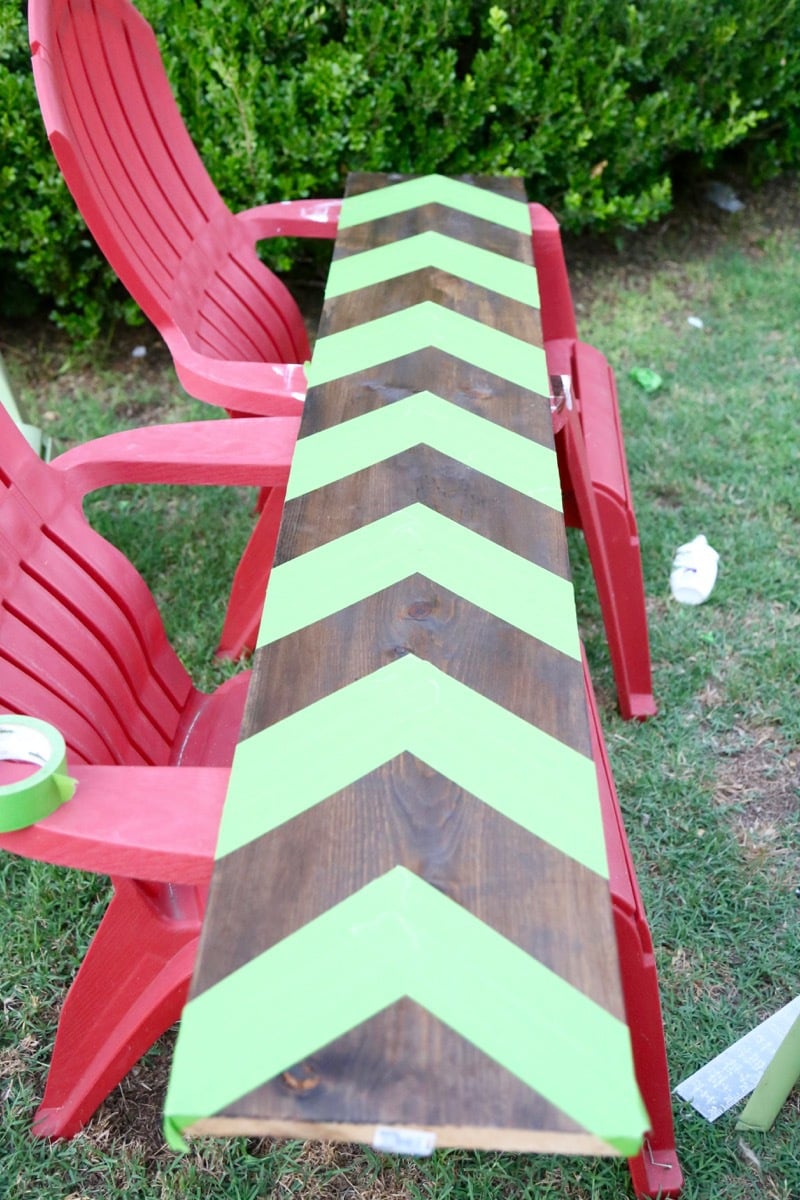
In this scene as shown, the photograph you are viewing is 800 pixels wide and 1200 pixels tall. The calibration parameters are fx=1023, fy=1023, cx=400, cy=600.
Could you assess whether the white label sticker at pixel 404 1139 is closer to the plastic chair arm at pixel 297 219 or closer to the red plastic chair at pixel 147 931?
the red plastic chair at pixel 147 931

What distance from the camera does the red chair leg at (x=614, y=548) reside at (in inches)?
90.7

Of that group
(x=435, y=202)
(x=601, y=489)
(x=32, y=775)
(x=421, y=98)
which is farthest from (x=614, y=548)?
(x=421, y=98)

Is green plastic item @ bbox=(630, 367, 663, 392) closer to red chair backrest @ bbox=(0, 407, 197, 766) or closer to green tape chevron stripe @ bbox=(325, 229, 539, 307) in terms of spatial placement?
green tape chevron stripe @ bbox=(325, 229, 539, 307)

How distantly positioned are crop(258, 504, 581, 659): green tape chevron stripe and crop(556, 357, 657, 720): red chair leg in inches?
29.6

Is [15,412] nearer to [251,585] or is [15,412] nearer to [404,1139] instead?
[251,585]

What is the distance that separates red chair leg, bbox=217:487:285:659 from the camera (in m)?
2.41

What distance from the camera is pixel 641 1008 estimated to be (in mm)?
1505

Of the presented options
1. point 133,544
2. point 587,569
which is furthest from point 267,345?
point 587,569

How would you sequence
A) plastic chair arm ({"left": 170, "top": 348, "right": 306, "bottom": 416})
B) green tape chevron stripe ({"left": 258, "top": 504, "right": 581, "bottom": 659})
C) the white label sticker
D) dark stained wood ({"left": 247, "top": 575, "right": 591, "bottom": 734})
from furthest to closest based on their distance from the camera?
plastic chair arm ({"left": 170, "top": 348, "right": 306, "bottom": 416})
green tape chevron stripe ({"left": 258, "top": 504, "right": 581, "bottom": 659})
dark stained wood ({"left": 247, "top": 575, "right": 591, "bottom": 734})
the white label sticker

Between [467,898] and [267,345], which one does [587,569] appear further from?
[467,898]

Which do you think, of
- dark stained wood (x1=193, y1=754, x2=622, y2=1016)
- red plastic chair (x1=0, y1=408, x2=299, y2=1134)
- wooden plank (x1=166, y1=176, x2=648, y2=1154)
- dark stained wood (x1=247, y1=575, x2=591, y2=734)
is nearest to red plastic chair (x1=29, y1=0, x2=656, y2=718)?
red plastic chair (x1=0, y1=408, x2=299, y2=1134)

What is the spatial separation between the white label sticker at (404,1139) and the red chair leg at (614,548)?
1552 millimetres

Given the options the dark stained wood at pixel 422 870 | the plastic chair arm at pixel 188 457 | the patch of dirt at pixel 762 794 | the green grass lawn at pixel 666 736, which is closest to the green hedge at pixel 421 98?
the green grass lawn at pixel 666 736

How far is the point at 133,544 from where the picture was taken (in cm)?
310
